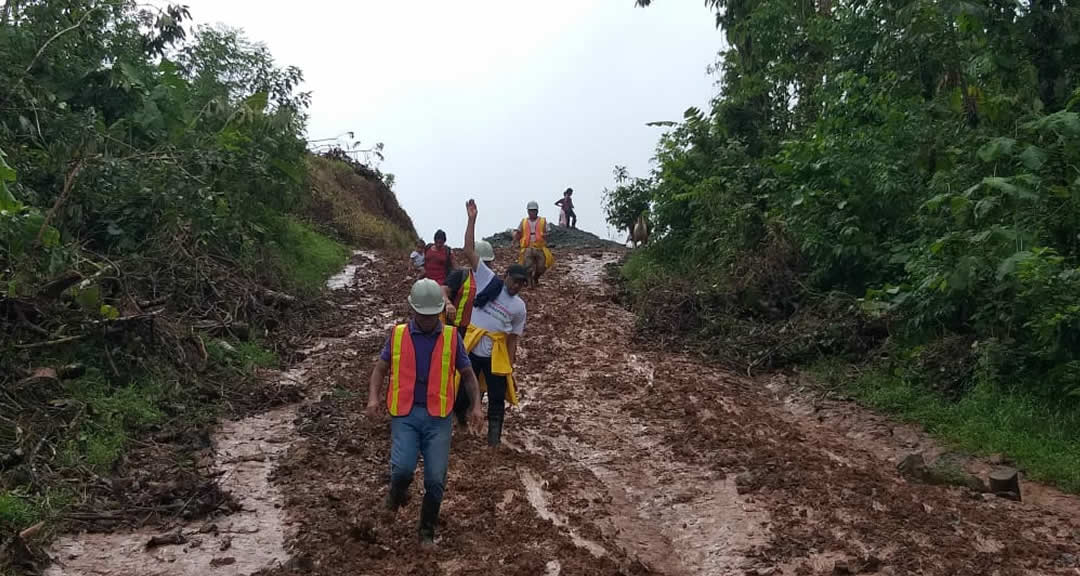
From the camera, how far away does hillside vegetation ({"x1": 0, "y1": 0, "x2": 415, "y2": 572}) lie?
682cm

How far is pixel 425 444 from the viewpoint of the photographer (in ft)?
18.7

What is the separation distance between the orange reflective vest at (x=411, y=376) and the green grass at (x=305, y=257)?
9840mm

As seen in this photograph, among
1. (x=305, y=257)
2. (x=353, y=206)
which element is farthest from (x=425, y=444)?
(x=353, y=206)

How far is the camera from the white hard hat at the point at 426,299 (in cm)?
554

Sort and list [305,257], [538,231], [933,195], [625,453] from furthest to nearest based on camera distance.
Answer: [305,257], [538,231], [933,195], [625,453]

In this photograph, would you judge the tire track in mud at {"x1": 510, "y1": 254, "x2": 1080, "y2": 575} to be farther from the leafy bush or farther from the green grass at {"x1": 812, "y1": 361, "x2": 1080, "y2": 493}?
the leafy bush

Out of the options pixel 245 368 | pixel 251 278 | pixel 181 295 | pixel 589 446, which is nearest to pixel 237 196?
pixel 251 278

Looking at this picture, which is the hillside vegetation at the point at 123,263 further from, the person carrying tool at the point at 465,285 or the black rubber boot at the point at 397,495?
the person carrying tool at the point at 465,285

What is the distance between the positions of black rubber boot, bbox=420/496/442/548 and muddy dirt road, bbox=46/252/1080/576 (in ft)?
0.37

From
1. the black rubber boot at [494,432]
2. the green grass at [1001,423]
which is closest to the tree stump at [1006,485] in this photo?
the green grass at [1001,423]

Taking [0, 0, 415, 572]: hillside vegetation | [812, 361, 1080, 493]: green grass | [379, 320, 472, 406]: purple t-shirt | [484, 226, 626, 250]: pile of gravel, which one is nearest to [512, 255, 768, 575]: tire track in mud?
[379, 320, 472, 406]: purple t-shirt

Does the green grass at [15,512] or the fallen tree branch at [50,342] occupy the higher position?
the fallen tree branch at [50,342]

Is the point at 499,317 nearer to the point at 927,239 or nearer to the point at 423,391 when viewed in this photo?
the point at 423,391

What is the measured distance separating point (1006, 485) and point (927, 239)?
3968 millimetres
